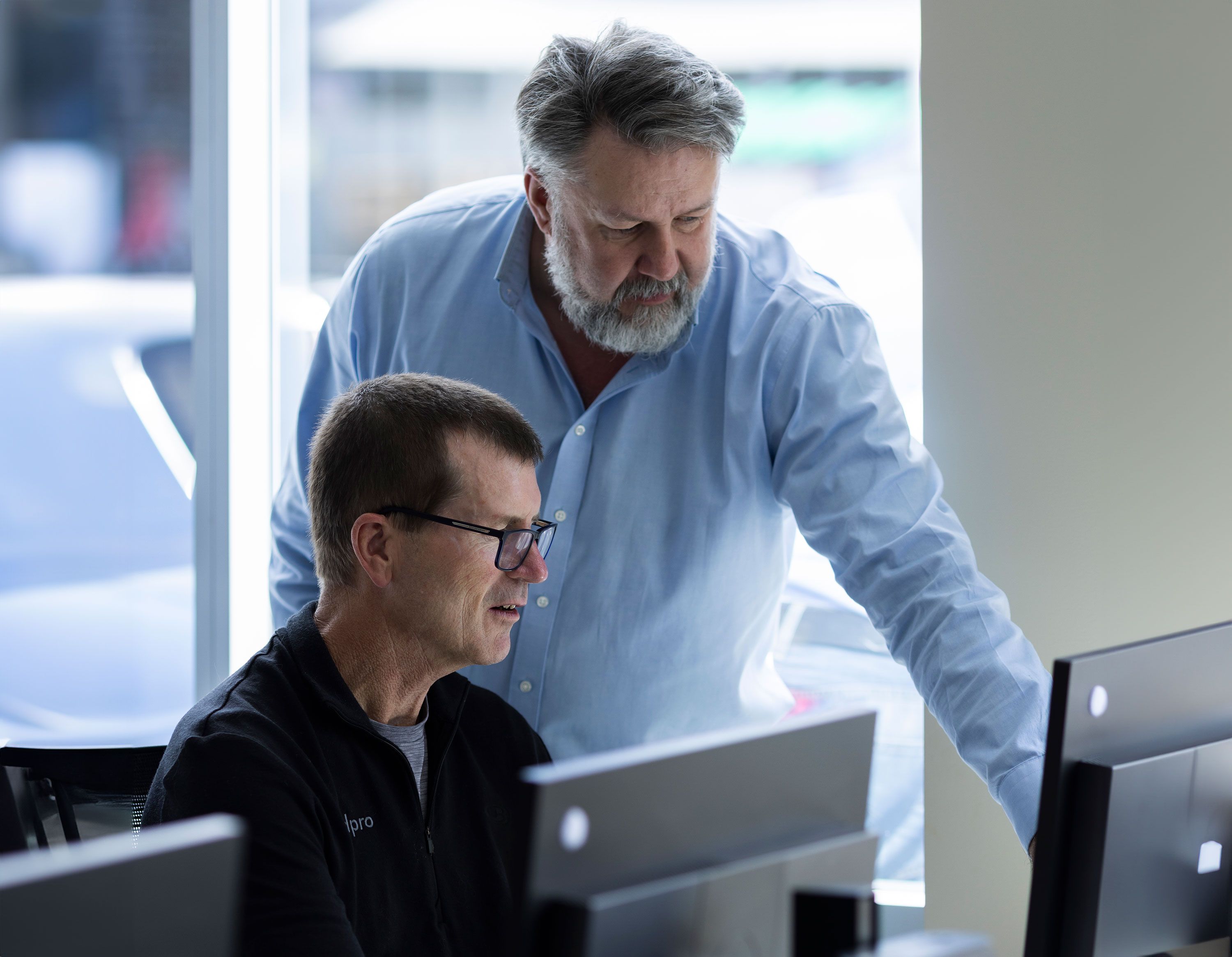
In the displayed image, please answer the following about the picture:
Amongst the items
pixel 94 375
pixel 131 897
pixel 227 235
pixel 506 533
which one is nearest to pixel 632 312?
pixel 506 533

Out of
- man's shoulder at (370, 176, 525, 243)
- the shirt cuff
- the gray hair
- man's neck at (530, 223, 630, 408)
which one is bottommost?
the shirt cuff

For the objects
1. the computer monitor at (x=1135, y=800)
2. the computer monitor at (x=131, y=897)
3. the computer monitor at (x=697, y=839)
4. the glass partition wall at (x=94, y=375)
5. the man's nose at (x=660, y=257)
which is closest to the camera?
the computer monitor at (x=131, y=897)

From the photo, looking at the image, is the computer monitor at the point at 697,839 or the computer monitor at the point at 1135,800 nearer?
the computer monitor at the point at 697,839

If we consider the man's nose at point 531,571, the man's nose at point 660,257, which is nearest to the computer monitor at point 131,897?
the man's nose at point 531,571

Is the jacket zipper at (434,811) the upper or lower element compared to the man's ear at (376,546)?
lower

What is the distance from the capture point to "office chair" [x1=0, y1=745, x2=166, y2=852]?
1655 millimetres

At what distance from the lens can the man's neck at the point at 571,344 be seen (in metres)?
1.96

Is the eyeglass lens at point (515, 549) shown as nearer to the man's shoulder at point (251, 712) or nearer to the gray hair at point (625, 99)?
the man's shoulder at point (251, 712)

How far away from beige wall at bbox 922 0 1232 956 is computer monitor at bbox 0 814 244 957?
5.46 ft

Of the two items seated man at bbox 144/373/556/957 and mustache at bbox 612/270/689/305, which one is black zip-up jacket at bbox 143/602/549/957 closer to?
seated man at bbox 144/373/556/957

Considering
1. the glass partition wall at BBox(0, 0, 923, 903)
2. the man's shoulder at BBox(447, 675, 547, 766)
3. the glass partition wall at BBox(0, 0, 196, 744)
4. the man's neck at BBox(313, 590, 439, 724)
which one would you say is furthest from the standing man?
the glass partition wall at BBox(0, 0, 196, 744)

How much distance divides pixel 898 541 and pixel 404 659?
0.70m

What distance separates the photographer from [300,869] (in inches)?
51.4

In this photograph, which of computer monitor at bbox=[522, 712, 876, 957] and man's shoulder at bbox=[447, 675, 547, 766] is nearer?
computer monitor at bbox=[522, 712, 876, 957]
